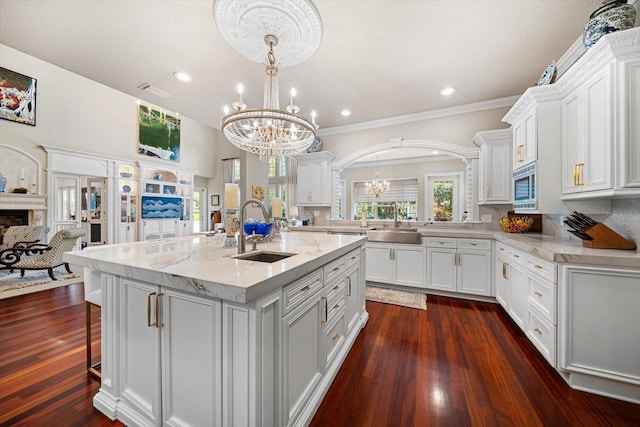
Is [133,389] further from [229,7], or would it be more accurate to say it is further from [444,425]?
[229,7]

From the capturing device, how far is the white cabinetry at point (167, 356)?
106 cm

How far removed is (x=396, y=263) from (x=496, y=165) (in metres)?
1.91

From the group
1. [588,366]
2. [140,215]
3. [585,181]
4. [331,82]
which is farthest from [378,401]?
[140,215]

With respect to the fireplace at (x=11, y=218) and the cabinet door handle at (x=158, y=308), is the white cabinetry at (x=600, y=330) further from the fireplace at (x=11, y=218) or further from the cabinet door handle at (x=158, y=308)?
the fireplace at (x=11, y=218)

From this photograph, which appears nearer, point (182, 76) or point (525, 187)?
point (525, 187)

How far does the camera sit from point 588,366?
1.60 m

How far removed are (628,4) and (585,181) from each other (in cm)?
124

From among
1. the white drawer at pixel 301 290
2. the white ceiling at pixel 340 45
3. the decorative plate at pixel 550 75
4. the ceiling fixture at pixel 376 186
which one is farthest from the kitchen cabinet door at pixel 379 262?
the decorative plate at pixel 550 75

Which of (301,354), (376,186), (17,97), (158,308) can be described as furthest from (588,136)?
(17,97)

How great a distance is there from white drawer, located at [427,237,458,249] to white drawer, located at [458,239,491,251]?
0.07 metres

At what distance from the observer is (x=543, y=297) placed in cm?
188

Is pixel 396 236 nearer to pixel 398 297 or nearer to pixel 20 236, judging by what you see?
pixel 398 297

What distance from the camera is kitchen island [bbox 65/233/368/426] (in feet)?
3.22

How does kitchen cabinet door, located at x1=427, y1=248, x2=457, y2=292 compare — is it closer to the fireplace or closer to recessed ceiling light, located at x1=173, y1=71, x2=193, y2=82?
recessed ceiling light, located at x1=173, y1=71, x2=193, y2=82
